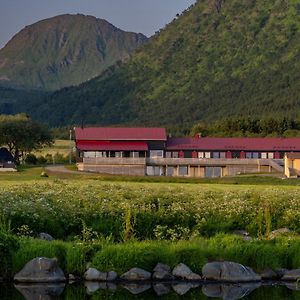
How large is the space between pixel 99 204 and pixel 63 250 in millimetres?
7276

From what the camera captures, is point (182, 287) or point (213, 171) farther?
point (213, 171)

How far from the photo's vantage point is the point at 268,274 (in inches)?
1152

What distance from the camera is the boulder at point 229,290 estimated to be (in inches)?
1035

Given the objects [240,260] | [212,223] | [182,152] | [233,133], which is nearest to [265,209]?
[212,223]

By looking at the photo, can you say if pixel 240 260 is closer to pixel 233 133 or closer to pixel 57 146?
pixel 233 133

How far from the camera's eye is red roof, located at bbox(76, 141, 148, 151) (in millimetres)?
101312

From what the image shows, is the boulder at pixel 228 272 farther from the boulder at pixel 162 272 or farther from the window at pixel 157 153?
the window at pixel 157 153

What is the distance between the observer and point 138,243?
1156 inches

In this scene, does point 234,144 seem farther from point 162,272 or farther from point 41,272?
point 41,272

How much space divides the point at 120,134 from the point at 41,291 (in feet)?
256

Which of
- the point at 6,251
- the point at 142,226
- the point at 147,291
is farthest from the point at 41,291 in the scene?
the point at 142,226

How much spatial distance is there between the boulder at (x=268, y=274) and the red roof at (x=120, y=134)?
7384 cm

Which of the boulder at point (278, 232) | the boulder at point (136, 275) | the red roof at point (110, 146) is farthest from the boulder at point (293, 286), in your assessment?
the red roof at point (110, 146)

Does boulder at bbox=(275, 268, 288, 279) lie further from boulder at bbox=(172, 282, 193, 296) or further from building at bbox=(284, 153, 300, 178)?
building at bbox=(284, 153, 300, 178)
